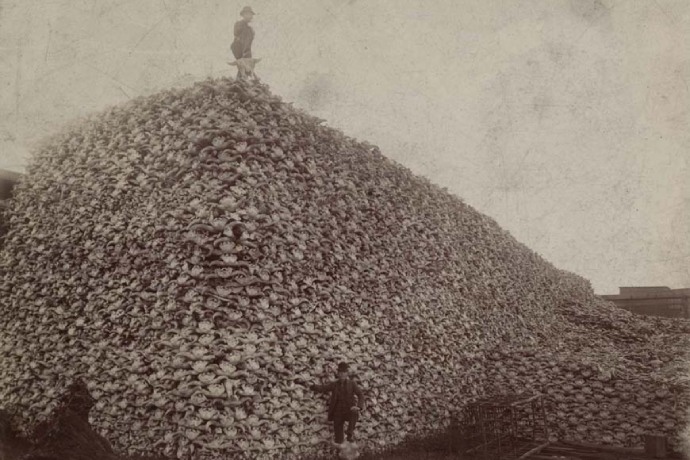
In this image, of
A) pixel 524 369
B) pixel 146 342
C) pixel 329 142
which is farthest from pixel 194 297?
pixel 524 369

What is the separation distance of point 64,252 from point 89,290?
3.63ft

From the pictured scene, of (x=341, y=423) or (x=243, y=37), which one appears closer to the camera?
(x=341, y=423)

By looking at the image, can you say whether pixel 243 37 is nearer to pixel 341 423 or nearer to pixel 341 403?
pixel 341 403

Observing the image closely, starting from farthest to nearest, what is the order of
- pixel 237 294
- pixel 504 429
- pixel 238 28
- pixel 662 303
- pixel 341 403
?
pixel 662 303, pixel 504 429, pixel 238 28, pixel 341 403, pixel 237 294

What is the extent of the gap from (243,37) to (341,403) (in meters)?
6.18

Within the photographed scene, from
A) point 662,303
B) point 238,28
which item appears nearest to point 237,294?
point 238,28

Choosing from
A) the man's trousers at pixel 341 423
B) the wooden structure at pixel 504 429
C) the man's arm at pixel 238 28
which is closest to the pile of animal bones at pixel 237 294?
the man's trousers at pixel 341 423

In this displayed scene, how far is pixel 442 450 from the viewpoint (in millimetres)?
9305

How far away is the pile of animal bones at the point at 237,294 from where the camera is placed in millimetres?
6809

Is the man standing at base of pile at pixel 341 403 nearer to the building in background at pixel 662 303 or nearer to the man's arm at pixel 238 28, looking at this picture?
the man's arm at pixel 238 28

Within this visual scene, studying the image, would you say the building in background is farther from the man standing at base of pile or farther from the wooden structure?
the man standing at base of pile

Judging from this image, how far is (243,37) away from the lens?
904cm

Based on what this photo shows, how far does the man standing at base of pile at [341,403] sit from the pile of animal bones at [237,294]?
17 centimetres

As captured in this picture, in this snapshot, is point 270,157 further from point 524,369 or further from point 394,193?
point 524,369
